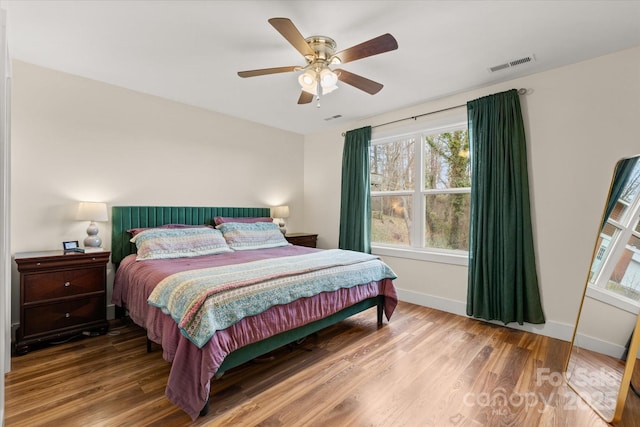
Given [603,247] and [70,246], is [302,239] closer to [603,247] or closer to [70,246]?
[70,246]

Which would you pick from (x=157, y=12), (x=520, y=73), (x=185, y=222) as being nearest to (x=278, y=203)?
(x=185, y=222)

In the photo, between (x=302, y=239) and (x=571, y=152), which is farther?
(x=302, y=239)

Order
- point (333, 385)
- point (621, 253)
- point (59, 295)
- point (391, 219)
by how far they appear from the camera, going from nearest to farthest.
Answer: point (333, 385)
point (621, 253)
point (59, 295)
point (391, 219)

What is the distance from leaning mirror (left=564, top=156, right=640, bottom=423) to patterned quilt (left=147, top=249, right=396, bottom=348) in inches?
67.8

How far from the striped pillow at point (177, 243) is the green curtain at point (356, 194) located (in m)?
1.81

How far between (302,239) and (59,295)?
115 inches

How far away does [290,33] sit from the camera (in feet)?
6.27

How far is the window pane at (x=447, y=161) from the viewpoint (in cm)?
361

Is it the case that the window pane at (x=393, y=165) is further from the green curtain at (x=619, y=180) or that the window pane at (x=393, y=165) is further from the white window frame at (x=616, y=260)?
the white window frame at (x=616, y=260)

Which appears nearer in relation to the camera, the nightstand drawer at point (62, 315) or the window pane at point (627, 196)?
the window pane at point (627, 196)

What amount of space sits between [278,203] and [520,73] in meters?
3.62

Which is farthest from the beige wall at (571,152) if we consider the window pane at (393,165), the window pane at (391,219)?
the window pane at (391,219)

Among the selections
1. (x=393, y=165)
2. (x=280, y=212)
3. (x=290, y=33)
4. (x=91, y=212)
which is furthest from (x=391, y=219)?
(x=91, y=212)

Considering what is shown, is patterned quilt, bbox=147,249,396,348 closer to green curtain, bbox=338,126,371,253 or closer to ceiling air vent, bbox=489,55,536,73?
green curtain, bbox=338,126,371,253
